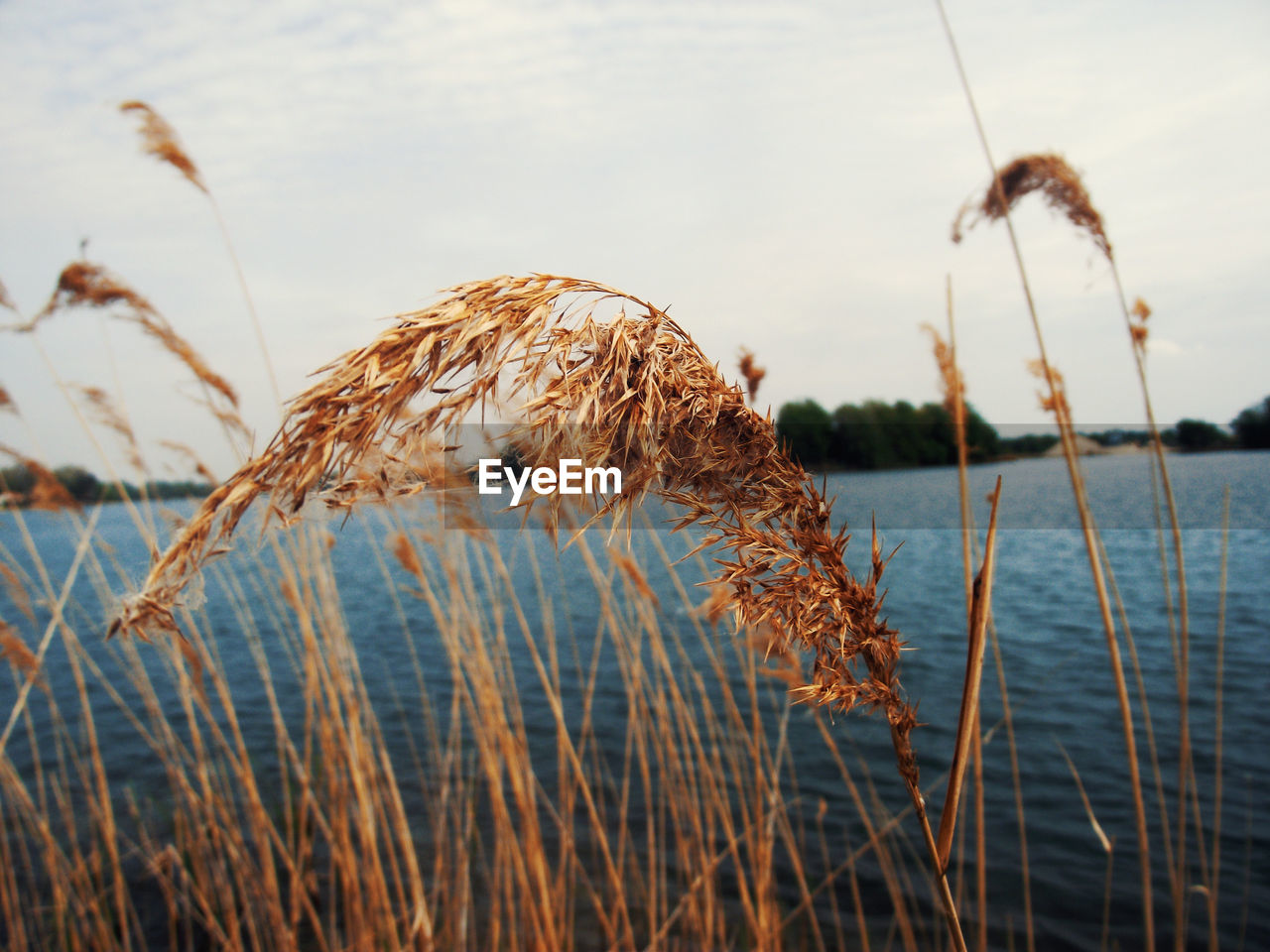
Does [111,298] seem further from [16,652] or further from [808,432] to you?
[808,432]

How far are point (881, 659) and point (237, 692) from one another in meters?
8.08

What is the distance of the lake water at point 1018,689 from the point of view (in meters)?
3.54

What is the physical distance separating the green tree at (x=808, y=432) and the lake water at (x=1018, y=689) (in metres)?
0.06

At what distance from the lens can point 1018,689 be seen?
21.1 feet

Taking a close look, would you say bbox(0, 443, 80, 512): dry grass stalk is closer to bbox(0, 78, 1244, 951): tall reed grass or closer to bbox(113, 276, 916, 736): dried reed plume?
bbox(0, 78, 1244, 951): tall reed grass

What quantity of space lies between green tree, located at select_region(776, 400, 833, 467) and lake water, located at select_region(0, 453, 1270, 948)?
59mm

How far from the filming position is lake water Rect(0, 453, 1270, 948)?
140 inches

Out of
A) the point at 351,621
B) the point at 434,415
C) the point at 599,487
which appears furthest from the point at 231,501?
the point at 351,621

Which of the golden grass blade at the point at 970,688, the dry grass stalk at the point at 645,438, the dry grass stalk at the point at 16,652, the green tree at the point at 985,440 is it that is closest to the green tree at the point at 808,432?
the dry grass stalk at the point at 645,438

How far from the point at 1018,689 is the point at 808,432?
5.08m

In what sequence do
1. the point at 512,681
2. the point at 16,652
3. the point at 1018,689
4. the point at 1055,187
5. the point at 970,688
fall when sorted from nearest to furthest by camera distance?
1. the point at 970,688
2. the point at 1055,187
3. the point at 16,652
4. the point at 512,681
5. the point at 1018,689

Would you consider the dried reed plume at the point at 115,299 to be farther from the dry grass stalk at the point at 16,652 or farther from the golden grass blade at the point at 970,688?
the golden grass blade at the point at 970,688

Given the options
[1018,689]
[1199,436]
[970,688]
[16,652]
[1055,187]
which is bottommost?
[1018,689]

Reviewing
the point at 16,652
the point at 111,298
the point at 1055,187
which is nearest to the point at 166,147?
the point at 111,298
